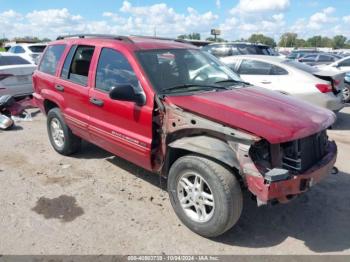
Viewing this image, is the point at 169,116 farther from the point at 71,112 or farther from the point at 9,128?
the point at 9,128

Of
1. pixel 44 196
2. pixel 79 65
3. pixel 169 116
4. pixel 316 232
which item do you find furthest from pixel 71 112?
pixel 316 232

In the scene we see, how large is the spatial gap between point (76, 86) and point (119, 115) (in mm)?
1107

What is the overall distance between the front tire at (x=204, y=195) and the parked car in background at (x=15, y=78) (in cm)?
752

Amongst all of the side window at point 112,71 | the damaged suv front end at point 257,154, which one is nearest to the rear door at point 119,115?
the side window at point 112,71

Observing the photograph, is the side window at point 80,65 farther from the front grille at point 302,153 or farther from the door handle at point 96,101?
the front grille at point 302,153

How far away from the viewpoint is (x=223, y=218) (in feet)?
11.3

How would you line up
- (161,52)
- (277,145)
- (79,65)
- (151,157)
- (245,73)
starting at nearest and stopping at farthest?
(277,145)
(151,157)
(161,52)
(79,65)
(245,73)

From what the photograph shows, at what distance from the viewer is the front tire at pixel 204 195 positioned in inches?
134

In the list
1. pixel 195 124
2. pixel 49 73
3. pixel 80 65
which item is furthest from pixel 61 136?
pixel 195 124

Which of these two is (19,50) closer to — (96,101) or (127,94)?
(96,101)

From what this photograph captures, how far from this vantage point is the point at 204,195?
12.0ft

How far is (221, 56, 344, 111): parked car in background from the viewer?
805 cm

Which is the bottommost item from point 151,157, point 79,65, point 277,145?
point 151,157

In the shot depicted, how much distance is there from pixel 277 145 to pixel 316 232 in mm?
1192
